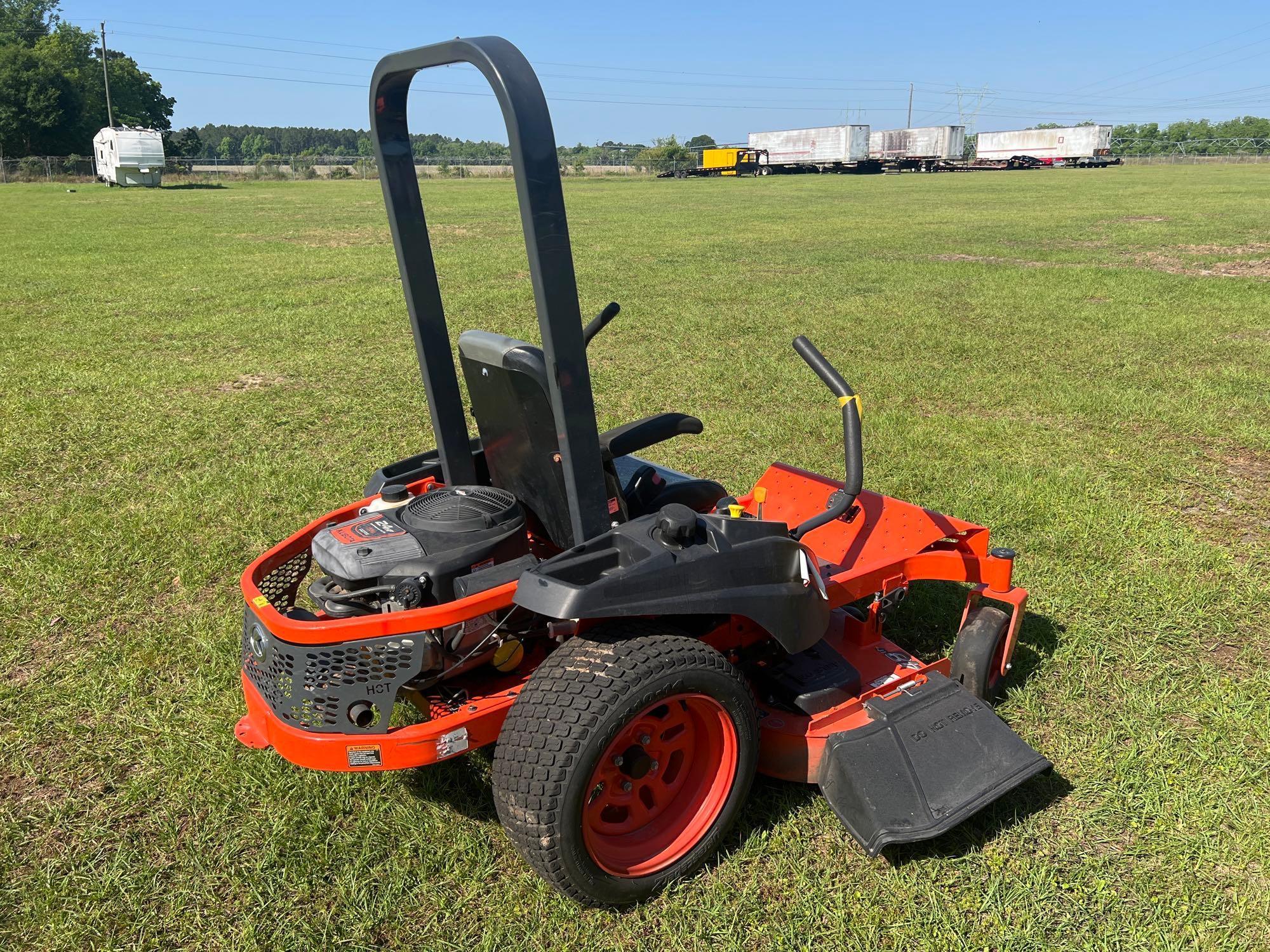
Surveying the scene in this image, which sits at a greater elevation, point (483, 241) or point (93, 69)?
point (93, 69)

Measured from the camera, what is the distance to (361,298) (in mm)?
11555

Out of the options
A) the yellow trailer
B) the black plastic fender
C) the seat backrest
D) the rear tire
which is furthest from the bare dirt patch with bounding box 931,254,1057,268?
the yellow trailer

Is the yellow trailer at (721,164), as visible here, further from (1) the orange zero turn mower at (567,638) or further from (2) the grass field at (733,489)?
(1) the orange zero turn mower at (567,638)

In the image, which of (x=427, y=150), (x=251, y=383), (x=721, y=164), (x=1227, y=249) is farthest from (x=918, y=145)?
(x=251, y=383)

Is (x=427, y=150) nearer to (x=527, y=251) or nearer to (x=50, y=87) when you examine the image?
(x=50, y=87)

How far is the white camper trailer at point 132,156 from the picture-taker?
39469mm

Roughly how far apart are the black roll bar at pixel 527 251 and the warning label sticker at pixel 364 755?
2.48 ft

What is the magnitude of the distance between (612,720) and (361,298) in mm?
10354

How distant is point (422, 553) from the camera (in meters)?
2.54

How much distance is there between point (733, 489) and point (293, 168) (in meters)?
57.9

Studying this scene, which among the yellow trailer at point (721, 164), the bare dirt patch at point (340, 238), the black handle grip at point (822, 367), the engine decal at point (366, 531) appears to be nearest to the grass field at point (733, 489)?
the engine decal at point (366, 531)

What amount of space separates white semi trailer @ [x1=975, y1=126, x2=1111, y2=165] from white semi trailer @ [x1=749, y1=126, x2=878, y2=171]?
11.8m

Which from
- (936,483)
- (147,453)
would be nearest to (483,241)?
(147,453)

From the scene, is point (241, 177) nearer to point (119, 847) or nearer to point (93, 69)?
point (93, 69)
